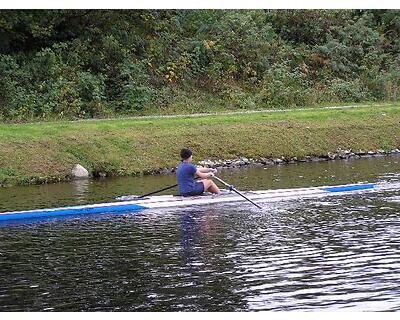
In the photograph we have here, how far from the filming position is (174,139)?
34.8m

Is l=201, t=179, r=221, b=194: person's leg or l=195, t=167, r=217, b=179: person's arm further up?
l=195, t=167, r=217, b=179: person's arm

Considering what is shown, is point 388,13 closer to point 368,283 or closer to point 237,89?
point 237,89

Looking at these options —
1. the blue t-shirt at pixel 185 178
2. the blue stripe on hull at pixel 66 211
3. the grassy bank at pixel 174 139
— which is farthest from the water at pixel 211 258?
the grassy bank at pixel 174 139

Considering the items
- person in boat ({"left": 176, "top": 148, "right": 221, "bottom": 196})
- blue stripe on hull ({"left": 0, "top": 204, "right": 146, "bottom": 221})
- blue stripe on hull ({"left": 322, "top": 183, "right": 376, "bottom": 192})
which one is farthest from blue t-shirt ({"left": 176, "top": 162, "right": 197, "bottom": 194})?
blue stripe on hull ({"left": 322, "top": 183, "right": 376, "bottom": 192})

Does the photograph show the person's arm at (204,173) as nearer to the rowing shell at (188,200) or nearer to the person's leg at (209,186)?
the person's leg at (209,186)

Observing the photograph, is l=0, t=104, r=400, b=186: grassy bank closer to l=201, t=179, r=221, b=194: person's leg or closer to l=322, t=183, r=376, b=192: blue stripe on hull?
l=201, t=179, r=221, b=194: person's leg

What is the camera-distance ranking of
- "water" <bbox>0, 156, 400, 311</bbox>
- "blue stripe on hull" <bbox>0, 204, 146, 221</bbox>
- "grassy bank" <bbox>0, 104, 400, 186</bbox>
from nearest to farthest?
"water" <bbox>0, 156, 400, 311</bbox>, "blue stripe on hull" <bbox>0, 204, 146, 221</bbox>, "grassy bank" <bbox>0, 104, 400, 186</bbox>

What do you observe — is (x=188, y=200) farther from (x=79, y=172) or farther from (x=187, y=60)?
(x=187, y=60)

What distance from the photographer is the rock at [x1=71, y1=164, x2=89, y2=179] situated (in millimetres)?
30453

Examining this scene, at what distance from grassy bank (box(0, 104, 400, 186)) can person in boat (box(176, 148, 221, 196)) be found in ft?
25.8

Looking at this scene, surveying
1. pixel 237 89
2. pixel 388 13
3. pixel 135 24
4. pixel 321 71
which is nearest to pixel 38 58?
pixel 135 24

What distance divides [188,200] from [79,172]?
8521mm

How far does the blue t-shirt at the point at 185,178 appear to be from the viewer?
23.2 m

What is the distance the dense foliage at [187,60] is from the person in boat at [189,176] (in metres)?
15.1
